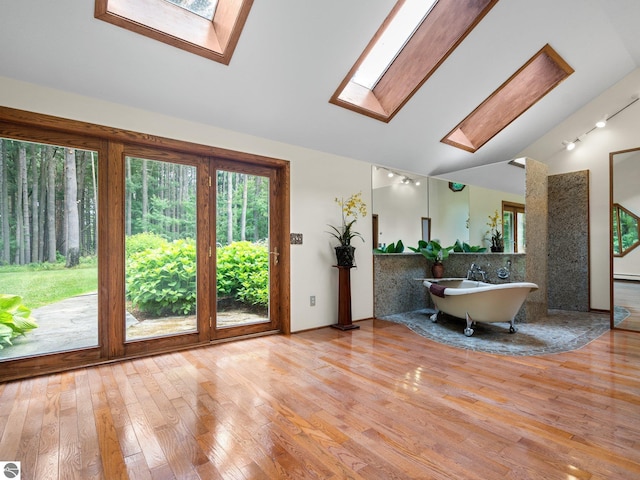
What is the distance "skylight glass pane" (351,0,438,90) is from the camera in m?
3.17

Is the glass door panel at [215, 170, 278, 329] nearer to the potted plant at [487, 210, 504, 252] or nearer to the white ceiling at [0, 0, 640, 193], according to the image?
the white ceiling at [0, 0, 640, 193]

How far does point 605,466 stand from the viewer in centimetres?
153

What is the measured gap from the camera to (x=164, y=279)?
10.8 ft

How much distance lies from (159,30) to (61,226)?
180 cm

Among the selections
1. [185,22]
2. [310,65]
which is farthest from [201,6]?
[310,65]

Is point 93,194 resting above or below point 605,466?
above

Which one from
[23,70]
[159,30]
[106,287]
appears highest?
[159,30]

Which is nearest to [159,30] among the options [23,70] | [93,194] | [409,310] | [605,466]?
[23,70]

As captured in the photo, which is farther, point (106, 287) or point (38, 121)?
point (106, 287)

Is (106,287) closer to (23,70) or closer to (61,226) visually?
(61,226)

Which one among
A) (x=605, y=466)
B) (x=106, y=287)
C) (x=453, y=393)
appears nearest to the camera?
(x=605, y=466)

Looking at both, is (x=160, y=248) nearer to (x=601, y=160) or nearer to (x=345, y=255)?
(x=345, y=255)

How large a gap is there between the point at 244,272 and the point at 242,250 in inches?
10.3

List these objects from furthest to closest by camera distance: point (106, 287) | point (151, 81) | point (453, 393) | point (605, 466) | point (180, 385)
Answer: point (106, 287)
point (151, 81)
point (180, 385)
point (453, 393)
point (605, 466)
